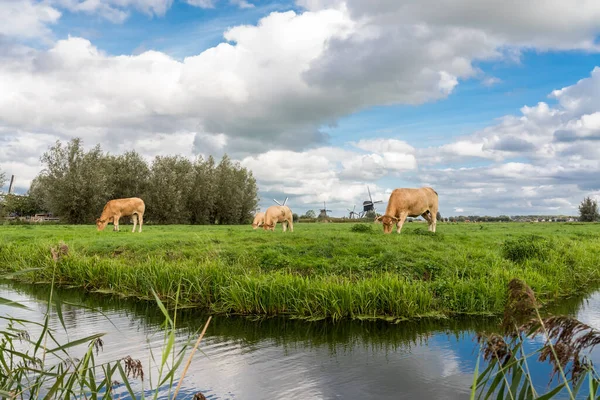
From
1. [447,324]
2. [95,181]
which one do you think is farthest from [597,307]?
[95,181]

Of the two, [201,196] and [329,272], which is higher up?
[201,196]

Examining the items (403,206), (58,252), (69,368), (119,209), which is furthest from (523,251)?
(119,209)

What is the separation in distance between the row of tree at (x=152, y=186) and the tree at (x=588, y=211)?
54.0 metres

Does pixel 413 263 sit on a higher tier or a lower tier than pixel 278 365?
higher

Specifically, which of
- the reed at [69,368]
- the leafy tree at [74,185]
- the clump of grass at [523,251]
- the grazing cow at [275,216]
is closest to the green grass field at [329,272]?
the clump of grass at [523,251]

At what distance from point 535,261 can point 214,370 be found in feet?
46.3

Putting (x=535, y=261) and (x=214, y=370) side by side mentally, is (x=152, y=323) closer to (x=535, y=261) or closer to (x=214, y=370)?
Answer: (x=214, y=370)

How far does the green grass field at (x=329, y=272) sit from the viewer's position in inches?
521

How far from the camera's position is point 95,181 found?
6062 cm

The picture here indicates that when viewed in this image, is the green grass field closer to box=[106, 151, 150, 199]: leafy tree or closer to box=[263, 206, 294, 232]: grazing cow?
box=[263, 206, 294, 232]: grazing cow

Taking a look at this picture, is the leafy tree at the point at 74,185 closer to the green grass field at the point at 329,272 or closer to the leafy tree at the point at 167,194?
the leafy tree at the point at 167,194

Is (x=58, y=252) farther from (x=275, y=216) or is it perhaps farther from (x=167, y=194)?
(x=167, y=194)

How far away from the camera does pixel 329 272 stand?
52.7 ft

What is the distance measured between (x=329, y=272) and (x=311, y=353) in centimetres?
622
